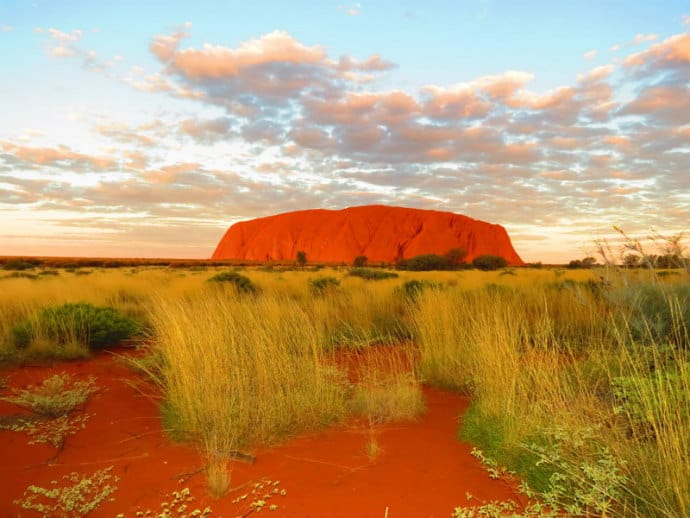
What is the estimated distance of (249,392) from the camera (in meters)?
4.59

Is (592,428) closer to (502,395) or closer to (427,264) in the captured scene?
(502,395)

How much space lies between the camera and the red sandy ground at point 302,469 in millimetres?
3297

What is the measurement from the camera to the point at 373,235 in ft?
301

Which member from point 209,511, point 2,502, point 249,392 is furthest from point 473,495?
point 2,502

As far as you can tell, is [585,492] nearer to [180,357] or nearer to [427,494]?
[427,494]

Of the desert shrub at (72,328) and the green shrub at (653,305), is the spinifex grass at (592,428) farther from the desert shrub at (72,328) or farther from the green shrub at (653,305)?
the desert shrub at (72,328)

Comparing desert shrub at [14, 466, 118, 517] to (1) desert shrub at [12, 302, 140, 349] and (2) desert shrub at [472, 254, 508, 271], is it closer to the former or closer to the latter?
(1) desert shrub at [12, 302, 140, 349]

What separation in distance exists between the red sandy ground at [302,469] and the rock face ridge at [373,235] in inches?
3131

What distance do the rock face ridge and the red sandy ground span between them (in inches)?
3131

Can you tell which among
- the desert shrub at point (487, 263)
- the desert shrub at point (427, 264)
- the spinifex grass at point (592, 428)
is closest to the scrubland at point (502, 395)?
the spinifex grass at point (592, 428)

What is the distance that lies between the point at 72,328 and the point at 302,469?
5.77 m

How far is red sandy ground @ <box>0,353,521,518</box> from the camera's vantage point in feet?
10.8

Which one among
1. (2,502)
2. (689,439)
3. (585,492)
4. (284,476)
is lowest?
(2,502)

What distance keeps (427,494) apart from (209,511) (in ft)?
4.75
